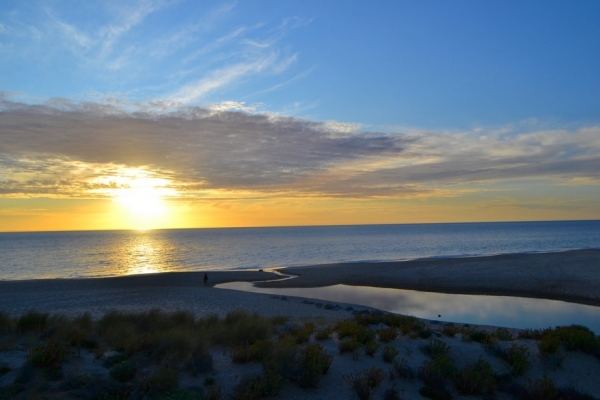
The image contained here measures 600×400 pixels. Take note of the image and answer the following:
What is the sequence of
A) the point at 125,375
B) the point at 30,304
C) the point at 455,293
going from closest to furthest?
the point at 125,375, the point at 30,304, the point at 455,293

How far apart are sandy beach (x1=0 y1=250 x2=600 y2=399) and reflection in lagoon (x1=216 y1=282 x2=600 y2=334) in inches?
106

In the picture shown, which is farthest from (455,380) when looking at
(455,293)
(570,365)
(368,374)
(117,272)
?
(117,272)

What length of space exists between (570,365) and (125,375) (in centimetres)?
1156

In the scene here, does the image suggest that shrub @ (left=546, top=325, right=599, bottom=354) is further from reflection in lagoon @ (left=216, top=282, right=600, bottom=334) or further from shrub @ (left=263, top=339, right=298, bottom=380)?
reflection in lagoon @ (left=216, top=282, right=600, bottom=334)

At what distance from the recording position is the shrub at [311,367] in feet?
34.2

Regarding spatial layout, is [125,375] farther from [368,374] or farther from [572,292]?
[572,292]

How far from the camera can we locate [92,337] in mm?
13172

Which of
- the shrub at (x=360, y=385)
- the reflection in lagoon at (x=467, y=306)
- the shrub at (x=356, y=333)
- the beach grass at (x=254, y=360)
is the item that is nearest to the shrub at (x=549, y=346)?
the beach grass at (x=254, y=360)

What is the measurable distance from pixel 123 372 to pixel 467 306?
24664 mm

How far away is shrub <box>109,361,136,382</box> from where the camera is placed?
32.2 feet

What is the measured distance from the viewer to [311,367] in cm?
1048

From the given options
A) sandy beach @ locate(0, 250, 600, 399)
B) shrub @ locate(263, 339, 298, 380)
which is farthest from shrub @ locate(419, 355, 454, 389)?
shrub @ locate(263, 339, 298, 380)

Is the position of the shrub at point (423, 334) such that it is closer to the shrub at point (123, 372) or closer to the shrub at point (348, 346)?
the shrub at point (348, 346)

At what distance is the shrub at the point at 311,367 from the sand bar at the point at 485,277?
85.4 ft
